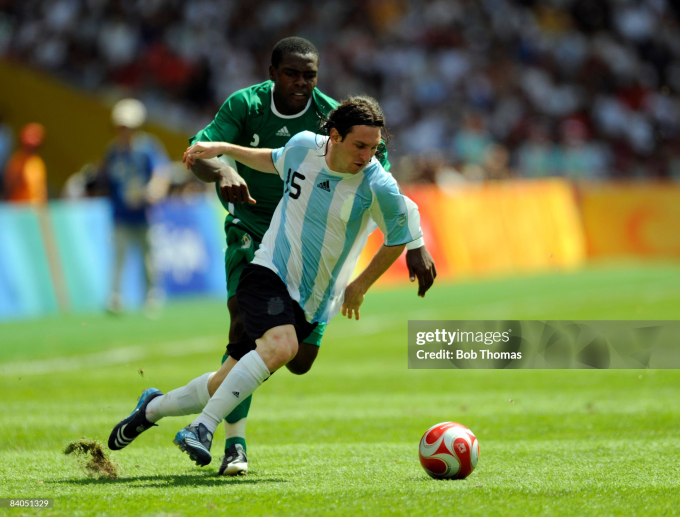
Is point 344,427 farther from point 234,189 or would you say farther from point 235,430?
point 234,189

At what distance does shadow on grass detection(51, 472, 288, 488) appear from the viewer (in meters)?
5.52

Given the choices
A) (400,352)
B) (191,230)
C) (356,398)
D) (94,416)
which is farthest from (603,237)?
(94,416)

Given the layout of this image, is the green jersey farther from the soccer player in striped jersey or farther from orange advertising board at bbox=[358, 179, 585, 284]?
orange advertising board at bbox=[358, 179, 585, 284]

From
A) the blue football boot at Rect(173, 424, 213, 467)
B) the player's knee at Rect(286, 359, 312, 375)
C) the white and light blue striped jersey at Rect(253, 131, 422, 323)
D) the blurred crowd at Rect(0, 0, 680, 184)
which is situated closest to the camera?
→ the blue football boot at Rect(173, 424, 213, 467)

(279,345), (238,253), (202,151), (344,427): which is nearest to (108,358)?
(344,427)

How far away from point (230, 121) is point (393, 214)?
4.22 feet

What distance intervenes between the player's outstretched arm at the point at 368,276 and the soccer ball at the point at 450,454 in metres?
0.80

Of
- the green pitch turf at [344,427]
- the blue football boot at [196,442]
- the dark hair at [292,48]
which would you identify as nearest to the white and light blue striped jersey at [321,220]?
the dark hair at [292,48]

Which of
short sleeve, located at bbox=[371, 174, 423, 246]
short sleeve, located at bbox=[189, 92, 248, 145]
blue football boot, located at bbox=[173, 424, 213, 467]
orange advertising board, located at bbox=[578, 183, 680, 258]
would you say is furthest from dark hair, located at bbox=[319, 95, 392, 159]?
orange advertising board, located at bbox=[578, 183, 680, 258]

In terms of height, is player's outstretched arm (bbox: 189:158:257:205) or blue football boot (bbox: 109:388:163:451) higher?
player's outstretched arm (bbox: 189:158:257:205)

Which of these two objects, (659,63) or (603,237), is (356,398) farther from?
(659,63)

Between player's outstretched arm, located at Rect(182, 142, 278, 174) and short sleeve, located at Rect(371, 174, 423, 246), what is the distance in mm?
652

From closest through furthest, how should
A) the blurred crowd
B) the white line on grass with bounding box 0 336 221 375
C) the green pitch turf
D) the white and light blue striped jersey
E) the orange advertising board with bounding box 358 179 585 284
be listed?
the green pitch turf < the white and light blue striped jersey < the white line on grass with bounding box 0 336 221 375 < the orange advertising board with bounding box 358 179 585 284 < the blurred crowd

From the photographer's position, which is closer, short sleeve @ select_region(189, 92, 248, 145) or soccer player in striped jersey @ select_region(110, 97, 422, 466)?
soccer player in striped jersey @ select_region(110, 97, 422, 466)
